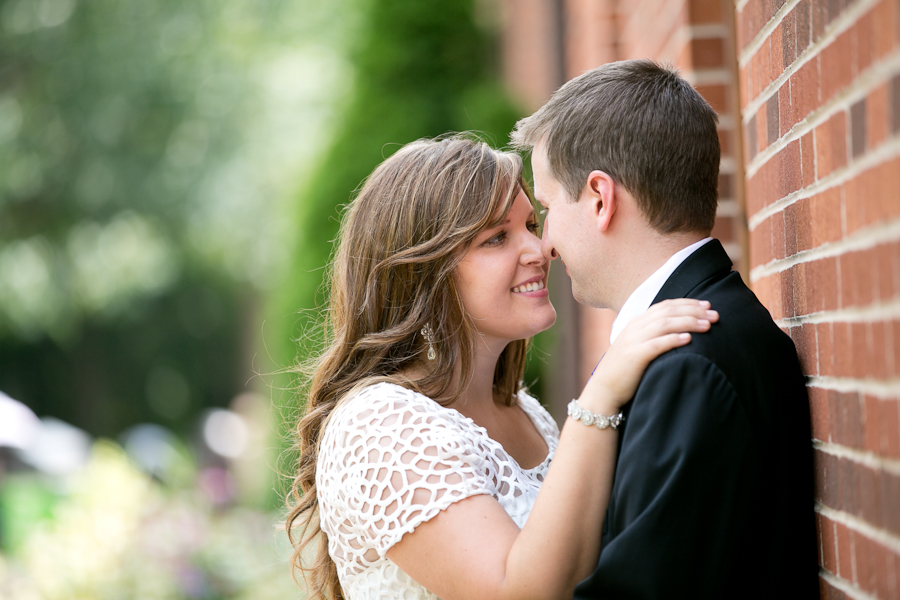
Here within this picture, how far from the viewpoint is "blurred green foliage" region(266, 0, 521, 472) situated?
6184 mm

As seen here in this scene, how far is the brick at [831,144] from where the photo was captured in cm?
146

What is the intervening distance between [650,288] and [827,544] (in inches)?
25.0

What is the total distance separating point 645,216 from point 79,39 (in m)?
13.5

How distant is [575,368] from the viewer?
5.66 m

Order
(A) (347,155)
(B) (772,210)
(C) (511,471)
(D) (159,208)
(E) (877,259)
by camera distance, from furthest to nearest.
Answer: (D) (159,208) < (A) (347,155) < (C) (511,471) < (B) (772,210) < (E) (877,259)

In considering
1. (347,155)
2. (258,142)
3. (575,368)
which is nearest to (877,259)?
(575,368)

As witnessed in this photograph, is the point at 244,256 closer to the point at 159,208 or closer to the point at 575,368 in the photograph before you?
the point at 159,208

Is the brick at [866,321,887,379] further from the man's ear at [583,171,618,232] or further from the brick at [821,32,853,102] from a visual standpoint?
the man's ear at [583,171,618,232]

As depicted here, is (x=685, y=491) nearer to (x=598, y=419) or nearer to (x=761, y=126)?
(x=598, y=419)

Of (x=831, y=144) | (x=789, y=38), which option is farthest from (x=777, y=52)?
(x=831, y=144)

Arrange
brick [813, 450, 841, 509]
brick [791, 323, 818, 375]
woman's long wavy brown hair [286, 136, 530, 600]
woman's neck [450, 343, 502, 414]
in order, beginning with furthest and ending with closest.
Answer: woman's neck [450, 343, 502, 414] < woman's long wavy brown hair [286, 136, 530, 600] < brick [791, 323, 818, 375] < brick [813, 450, 841, 509]

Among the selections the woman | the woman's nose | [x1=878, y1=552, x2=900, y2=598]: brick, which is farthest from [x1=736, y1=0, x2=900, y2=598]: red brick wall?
the woman's nose

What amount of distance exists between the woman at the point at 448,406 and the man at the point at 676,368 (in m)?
0.11

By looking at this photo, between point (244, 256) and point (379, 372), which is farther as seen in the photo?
point (244, 256)
